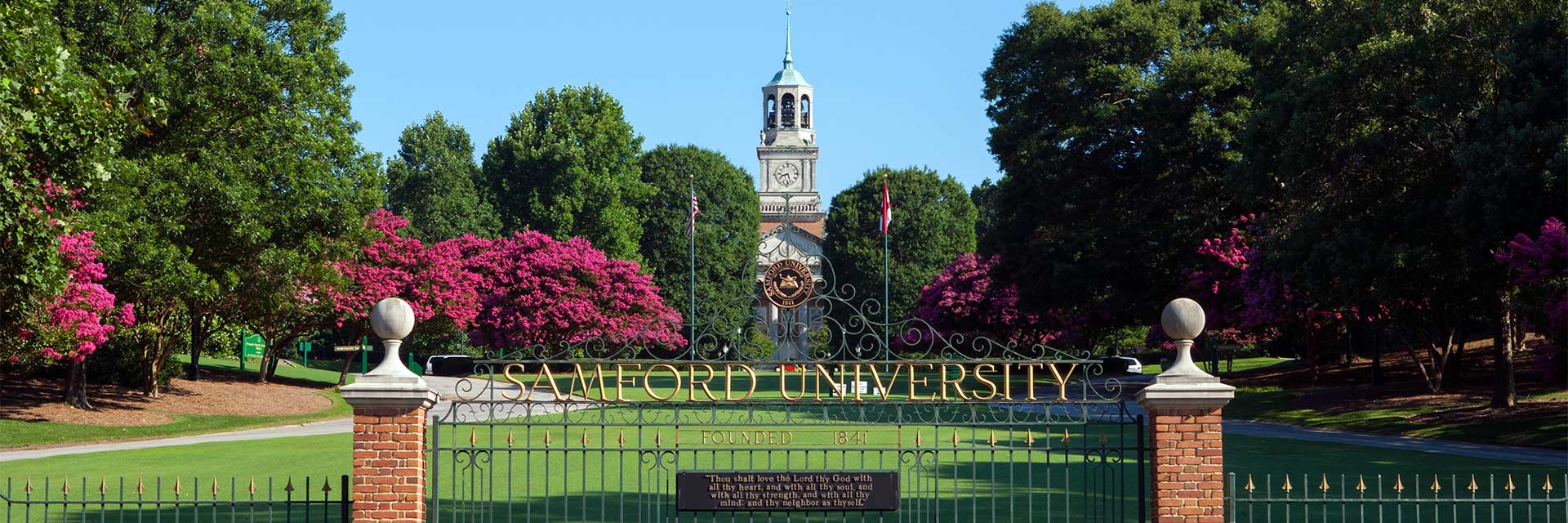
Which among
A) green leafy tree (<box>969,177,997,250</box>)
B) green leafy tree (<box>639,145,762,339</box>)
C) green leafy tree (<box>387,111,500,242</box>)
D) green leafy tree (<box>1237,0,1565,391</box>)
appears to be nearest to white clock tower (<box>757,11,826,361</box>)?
green leafy tree (<box>969,177,997,250</box>)

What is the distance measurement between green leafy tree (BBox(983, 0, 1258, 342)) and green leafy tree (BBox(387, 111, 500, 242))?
3008 centimetres

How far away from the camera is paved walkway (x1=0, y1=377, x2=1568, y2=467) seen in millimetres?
22719

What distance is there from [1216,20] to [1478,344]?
1397 centimetres

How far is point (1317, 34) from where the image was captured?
29.4 meters

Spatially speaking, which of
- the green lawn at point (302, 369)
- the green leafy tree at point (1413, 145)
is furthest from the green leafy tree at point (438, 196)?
the green leafy tree at point (1413, 145)

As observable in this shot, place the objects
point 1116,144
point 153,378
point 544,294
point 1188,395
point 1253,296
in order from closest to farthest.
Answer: point 1188,395
point 1253,296
point 153,378
point 1116,144
point 544,294

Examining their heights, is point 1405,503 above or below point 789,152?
below

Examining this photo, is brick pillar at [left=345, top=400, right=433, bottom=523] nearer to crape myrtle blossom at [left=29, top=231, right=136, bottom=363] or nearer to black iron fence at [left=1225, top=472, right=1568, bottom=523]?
black iron fence at [left=1225, top=472, right=1568, bottom=523]

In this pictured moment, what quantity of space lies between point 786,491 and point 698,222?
67.8m

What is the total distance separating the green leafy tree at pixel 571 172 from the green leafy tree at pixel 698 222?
363cm

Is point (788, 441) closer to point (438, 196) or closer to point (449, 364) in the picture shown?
point (449, 364)

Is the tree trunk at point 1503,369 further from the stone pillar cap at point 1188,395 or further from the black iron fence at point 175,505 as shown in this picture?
the black iron fence at point 175,505

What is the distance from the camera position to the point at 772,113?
368 feet

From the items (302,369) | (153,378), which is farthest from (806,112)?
(153,378)
